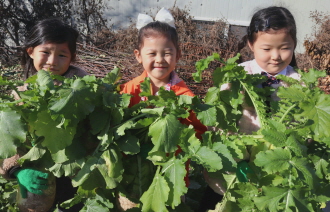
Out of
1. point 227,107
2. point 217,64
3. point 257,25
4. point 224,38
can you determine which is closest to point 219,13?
point 224,38

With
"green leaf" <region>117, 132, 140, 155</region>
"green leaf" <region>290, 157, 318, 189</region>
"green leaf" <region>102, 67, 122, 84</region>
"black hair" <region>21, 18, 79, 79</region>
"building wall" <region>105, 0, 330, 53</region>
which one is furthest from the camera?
"building wall" <region>105, 0, 330, 53</region>

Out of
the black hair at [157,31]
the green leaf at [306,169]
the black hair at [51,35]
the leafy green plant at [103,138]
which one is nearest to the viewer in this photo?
the green leaf at [306,169]

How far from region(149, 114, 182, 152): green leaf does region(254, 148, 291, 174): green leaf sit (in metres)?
0.31

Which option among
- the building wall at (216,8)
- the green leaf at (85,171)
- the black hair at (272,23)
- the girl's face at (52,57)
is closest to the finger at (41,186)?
the green leaf at (85,171)

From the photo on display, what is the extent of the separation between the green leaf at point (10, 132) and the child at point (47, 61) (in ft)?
1.29

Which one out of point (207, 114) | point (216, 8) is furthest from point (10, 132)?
point (216, 8)

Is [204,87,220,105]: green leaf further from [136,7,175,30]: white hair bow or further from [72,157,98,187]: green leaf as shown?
[136,7,175,30]: white hair bow

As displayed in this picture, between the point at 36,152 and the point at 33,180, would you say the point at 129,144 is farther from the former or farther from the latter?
the point at 33,180

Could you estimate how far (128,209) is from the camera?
1531 mm

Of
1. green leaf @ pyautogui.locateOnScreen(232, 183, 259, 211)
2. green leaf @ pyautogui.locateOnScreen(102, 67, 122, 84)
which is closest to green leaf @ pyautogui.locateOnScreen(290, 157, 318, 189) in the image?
green leaf @ pyautogui.locateOnScreen(232, 183, 259, 211)

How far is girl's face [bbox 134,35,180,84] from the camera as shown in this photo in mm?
1922

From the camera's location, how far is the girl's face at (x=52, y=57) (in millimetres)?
2070

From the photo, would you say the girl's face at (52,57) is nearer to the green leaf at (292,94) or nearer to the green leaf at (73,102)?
the green leaf at (73,102)

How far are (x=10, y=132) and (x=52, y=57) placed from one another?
35.4 inches
